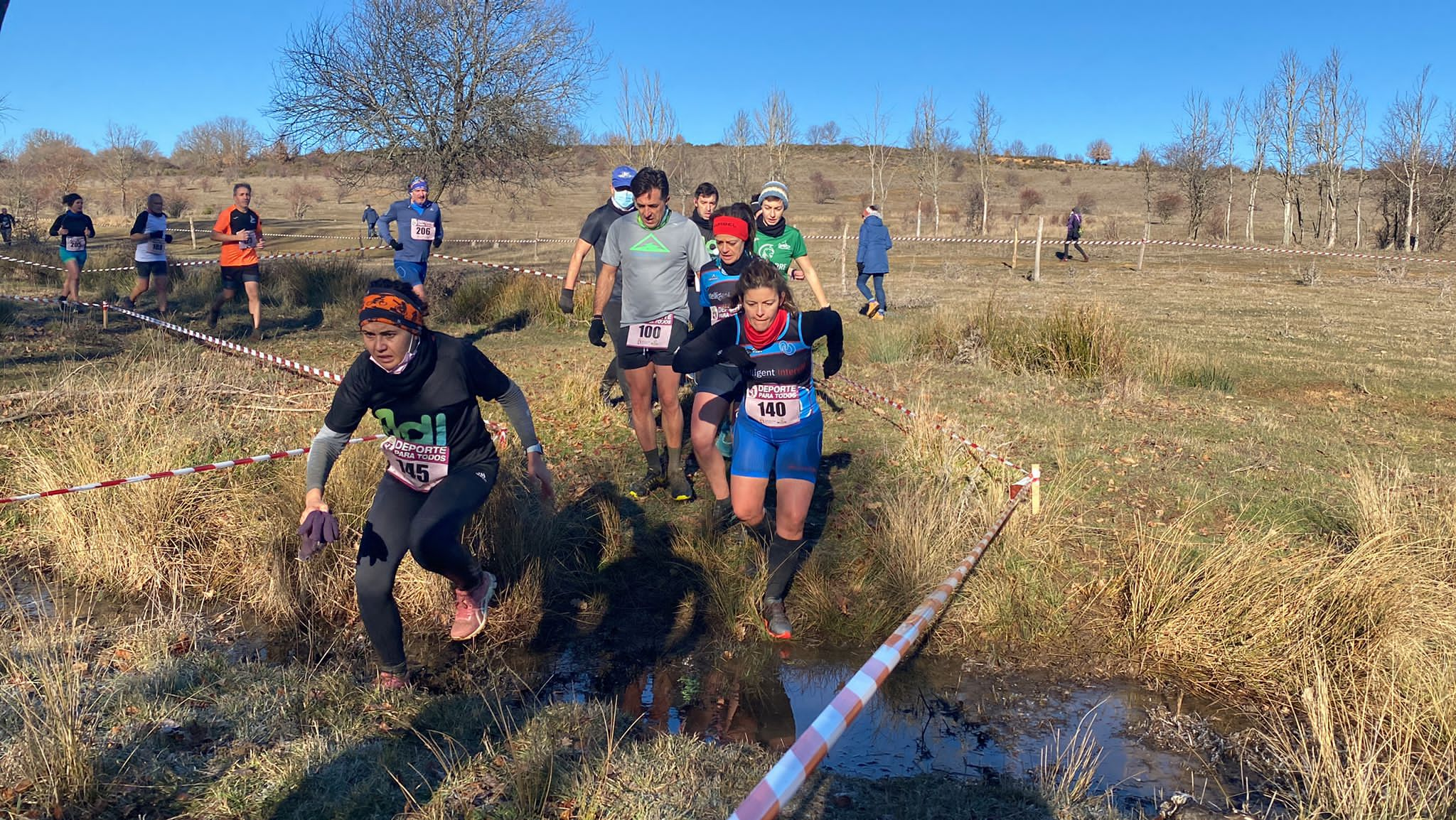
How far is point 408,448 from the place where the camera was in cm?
441

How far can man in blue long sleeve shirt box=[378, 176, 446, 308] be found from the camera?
11539mm

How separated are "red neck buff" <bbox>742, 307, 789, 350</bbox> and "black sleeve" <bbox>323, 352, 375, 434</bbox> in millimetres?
1740

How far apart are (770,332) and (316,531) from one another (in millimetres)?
2168

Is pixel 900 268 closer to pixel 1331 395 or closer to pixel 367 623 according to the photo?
pixel 1331 395

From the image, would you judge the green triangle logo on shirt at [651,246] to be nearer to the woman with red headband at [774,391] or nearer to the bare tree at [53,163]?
the woman with red headband at [774,391]

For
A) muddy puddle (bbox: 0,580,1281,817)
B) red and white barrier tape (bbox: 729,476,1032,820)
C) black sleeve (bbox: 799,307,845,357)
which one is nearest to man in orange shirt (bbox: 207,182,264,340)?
muddy puddle (bbox: 0,580,1281,817)

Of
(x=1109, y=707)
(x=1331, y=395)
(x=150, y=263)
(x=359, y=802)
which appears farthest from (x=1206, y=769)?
(x=150, y=263)

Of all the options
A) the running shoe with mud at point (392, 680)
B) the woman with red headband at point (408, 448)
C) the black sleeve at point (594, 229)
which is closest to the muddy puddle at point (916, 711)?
the running shoe with mud at point (392, 680)

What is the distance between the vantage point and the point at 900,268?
95.1ft

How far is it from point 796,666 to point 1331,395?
7842 mm

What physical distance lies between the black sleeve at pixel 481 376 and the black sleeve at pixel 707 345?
3.03 ft

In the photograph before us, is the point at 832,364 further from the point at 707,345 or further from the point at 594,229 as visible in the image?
the point at 594,229

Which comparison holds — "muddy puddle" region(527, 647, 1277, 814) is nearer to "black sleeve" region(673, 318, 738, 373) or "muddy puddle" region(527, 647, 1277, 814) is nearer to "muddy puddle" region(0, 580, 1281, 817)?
"muddy puddle" region(0, 580, 1281, 817)

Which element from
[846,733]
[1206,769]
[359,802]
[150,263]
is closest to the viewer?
[359,802]
